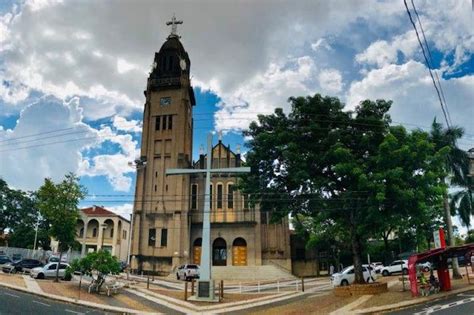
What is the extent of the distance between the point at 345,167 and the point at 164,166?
3248cm

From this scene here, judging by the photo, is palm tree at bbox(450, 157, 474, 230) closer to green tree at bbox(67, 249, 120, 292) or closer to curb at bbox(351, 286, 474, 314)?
curb at bbox(351, 286, 474, 314)

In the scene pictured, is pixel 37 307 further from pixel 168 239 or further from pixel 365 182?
pixel 168 239

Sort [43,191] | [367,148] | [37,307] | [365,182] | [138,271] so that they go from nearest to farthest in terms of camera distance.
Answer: [37,307] → [365,182] → [367,148] → [43,191] → [138,271]

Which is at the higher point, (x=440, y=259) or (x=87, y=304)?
(x=440, y=259)

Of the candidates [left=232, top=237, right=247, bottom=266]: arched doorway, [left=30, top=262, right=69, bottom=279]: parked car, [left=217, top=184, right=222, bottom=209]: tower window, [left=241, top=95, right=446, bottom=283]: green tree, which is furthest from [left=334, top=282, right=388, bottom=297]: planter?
[left=217, top=184, right=222, bottom=209]: tower window

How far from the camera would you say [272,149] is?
87.1ft

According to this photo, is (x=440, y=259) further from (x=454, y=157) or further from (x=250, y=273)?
(x=250, y=273)

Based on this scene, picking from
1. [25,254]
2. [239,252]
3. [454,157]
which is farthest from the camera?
[25,254]

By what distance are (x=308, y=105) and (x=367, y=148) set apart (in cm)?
475

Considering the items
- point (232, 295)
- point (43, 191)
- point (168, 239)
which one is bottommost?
point (232, 295)

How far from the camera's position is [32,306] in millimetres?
19109

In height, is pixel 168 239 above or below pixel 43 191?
below

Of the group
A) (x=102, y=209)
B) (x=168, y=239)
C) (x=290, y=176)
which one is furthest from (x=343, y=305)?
(x=102, y=209)

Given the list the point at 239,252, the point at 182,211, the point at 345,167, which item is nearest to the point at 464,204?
the point at 345,167
